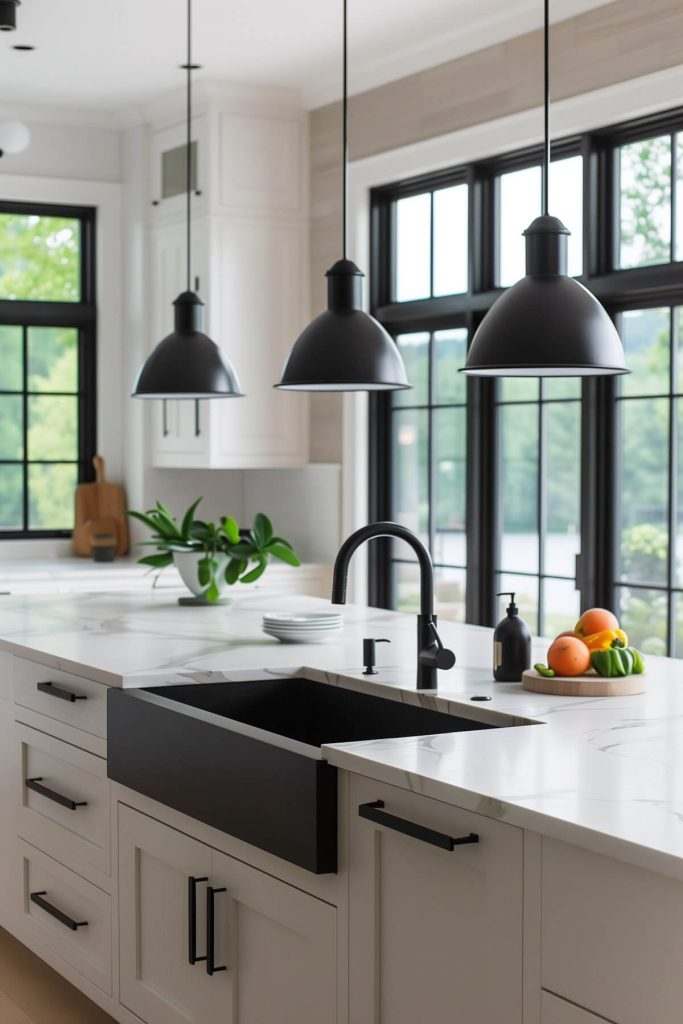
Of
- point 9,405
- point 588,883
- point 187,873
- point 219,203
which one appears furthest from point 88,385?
Answer: point 588,883

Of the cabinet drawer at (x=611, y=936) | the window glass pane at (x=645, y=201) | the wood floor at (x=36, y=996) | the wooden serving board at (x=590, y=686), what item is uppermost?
the window glass pane at (x=645, y=201)

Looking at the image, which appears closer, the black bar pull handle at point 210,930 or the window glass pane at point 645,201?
the black bar pull handle at point 210,930

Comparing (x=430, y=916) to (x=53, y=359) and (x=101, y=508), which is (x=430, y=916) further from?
(x=53, y=359)

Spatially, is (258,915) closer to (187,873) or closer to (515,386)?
(187,873)

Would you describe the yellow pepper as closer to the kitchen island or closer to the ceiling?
the kitchen island

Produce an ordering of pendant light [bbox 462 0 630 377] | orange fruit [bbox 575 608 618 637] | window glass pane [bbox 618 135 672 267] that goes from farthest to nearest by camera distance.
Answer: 1. window glass pane [bbox 618 135 672 267]
2. orange fruit [bbox 575 608 618 637]
3. pendant light [bbox 462 0 630 377]

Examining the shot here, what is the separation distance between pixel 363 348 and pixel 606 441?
5.44ft

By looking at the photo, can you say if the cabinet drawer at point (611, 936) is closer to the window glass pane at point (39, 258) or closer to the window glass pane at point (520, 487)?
the window glass pane at point (520, 487)

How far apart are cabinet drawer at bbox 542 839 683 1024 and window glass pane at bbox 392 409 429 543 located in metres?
3.90

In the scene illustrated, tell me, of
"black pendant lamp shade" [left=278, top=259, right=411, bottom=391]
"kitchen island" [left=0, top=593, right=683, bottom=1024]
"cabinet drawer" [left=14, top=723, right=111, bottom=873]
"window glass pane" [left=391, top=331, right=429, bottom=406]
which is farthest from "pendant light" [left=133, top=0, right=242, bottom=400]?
"window glass pane" [left=391, top=331, right=429, bottom=406]

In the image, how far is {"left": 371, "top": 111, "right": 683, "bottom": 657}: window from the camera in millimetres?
4504

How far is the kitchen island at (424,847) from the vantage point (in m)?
1.69

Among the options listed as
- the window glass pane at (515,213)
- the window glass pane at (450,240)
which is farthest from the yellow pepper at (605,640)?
the window glass pane at (450,240)

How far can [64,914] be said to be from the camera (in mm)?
3248
